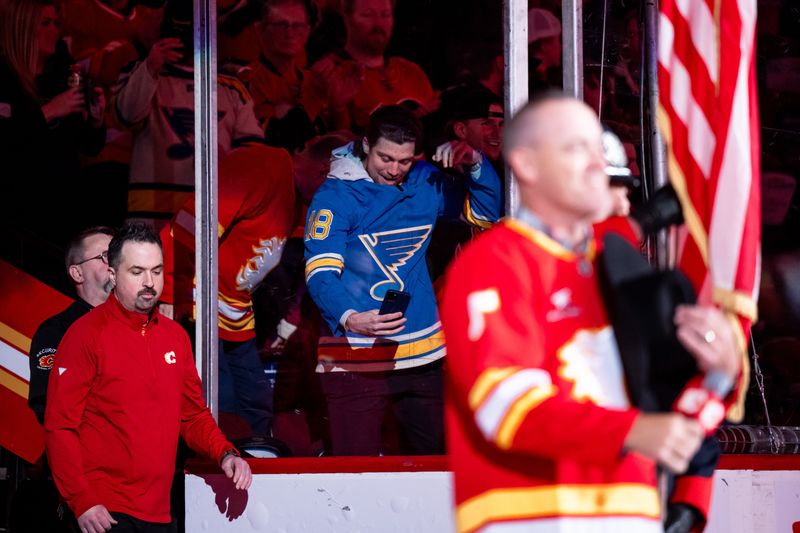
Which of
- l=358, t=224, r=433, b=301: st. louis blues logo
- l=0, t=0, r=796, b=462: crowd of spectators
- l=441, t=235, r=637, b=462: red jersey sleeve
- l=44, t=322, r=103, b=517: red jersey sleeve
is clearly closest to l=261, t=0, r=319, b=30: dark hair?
l=0, t=0, r=796, b=462: crowd of spectators

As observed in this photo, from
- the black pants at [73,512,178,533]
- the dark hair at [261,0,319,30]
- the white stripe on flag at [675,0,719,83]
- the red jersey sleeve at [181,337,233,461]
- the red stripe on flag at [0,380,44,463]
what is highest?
the dark hair at [261,0,319,30]

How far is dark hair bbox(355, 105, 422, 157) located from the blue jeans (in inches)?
42.4

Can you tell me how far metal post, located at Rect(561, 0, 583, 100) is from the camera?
420cm

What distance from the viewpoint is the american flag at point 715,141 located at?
2.48 metres

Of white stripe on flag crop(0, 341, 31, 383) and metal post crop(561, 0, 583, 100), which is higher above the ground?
metal post crop(561, 0, 583, 100)

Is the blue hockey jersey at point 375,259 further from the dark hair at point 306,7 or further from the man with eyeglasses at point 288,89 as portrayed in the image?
the dark hair at point 306,7

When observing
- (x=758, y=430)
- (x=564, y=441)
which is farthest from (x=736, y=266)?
(x=758, y=430)

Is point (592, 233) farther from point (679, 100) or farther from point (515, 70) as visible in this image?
point (515, 70)

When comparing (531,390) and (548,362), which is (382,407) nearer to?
(548,362)

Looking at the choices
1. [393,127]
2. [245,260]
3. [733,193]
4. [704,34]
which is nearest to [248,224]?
[245,260]

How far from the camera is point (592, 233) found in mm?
2340

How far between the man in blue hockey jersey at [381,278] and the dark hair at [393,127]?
9 cm

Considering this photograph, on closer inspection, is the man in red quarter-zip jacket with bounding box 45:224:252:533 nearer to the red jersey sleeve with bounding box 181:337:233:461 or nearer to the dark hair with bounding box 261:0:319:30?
the red jersey sleeve with bounding box 181:337:233:461

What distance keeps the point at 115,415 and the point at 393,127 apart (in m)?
2.29
